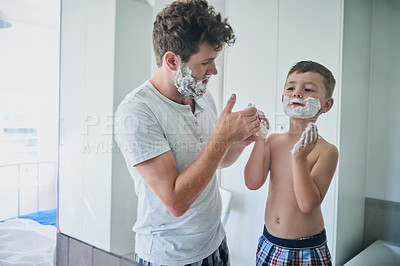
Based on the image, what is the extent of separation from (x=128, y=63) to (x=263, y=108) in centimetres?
52

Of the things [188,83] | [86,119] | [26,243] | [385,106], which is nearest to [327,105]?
[385,106]

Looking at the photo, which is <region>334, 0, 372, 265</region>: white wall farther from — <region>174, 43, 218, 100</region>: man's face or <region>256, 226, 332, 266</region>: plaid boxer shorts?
<region>174, 43, 218, 100</region>: man's face

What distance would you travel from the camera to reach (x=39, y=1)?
4.73ft

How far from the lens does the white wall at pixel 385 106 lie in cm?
58

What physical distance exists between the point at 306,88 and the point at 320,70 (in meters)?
0.04

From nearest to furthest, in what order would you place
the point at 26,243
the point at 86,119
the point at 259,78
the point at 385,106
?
the point at 385,106
the point at 259,78
the point at 86,119
the point at 26,243

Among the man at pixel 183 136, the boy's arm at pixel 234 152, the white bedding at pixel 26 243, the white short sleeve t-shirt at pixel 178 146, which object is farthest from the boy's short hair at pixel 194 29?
the white bedding at pixel 26 243

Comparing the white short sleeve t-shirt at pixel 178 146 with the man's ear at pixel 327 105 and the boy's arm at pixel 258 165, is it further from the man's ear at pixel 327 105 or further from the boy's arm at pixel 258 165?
the man's ear at pixel 327 105

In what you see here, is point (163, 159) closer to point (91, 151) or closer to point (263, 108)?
point (263, 108)

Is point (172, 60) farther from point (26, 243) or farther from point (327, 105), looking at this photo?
point (26, 243)

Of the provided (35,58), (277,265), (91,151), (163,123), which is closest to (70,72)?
(91,151)

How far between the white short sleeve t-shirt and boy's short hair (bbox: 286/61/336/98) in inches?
9.0

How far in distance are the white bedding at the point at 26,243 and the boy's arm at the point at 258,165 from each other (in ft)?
3.82

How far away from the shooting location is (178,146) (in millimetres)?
803
